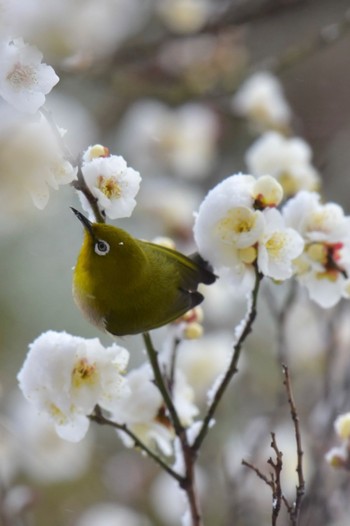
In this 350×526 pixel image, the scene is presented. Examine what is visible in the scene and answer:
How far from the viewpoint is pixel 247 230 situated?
577 mm

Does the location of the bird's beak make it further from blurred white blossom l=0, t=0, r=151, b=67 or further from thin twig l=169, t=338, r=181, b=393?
blurred white blossom l=0, t=0, r=151, b=67

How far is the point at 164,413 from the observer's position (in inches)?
25.5

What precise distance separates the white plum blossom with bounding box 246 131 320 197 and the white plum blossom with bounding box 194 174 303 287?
0.21 metres

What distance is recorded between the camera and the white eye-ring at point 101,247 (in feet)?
1.78

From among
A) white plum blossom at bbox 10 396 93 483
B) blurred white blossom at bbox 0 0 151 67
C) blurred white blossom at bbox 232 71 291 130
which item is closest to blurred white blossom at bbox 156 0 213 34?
blurred white blossom at bbox 0 0 151 67

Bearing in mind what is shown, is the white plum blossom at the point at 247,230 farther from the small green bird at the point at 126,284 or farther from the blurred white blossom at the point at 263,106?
the blurred white blossom at the point at 263,106

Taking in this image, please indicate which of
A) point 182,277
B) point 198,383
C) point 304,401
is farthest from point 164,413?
point 304,401

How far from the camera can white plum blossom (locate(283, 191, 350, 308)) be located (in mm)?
623

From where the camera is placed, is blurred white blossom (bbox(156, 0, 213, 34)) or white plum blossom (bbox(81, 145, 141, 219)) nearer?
white plum blossom (bbox(81, 145, 141, 219))

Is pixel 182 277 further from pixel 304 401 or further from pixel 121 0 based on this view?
pixel 121 0

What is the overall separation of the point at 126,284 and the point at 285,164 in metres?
0.31

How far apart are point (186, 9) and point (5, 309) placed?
0.70 metres

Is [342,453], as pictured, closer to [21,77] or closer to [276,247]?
[276,247]

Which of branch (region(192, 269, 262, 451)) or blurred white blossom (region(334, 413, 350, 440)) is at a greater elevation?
blurred white blossom (region(334, 413, 350, 440))
